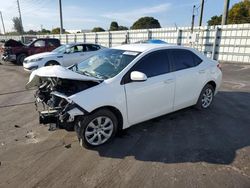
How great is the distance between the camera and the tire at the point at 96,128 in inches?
130

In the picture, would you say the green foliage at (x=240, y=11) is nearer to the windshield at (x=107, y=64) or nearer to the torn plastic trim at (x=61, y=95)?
the windshield at (x=107, y=64)

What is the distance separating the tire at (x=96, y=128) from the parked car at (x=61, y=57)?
6.89 metres

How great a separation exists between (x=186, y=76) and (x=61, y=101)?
2.61 m

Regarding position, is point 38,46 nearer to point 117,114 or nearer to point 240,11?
point 117,114

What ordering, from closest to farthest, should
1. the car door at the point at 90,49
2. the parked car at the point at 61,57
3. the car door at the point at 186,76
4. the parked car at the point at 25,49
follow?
the car door at the point at 186,76
the parked car at the point at 61,57
the car door at the point at 90,49
the parked car at the point at 25,49

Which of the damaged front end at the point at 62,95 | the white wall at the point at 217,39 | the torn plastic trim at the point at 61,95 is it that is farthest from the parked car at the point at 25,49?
the torn plastic trim at the point at 61,95

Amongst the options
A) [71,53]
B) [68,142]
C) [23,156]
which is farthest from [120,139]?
[71,53]

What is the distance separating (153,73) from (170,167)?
1.71 metres

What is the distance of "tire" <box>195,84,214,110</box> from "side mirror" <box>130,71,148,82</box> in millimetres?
2185

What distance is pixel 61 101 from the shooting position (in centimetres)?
343

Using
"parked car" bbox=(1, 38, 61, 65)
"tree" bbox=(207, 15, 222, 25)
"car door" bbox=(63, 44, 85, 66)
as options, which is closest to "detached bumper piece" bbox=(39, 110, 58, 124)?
"car door" bbox=(63, 44, 85, 66)

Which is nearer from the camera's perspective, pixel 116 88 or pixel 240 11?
pixel 116 88

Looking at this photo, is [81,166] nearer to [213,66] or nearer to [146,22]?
[213,66]

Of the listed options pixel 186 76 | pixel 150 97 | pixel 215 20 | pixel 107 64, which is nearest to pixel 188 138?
pixel 150 97
